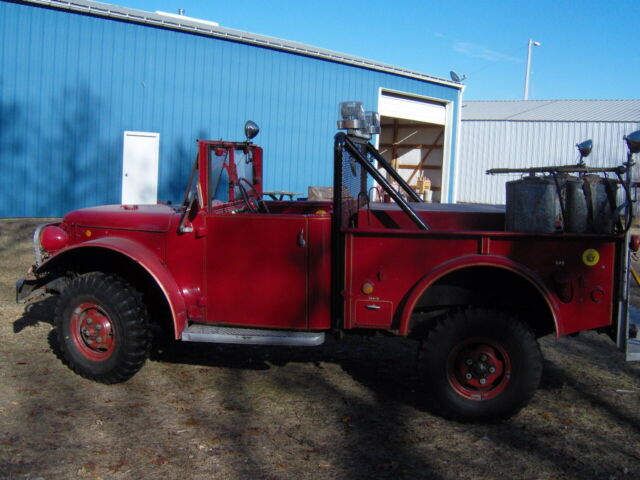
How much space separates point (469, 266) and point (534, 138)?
28.3 metres

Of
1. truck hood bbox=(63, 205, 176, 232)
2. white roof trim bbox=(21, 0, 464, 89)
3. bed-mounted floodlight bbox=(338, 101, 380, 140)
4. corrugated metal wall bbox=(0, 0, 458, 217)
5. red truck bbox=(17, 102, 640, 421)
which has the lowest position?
red truck bbox=(17, 102, 640, 421)

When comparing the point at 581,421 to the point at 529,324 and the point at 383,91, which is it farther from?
the point at 383,91

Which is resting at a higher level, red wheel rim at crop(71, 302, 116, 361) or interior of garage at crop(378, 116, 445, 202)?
interior of garage at crop(378, 116, 445, 202)

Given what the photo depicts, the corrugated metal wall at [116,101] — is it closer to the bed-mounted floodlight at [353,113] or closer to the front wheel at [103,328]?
the front wheel at [103,328]

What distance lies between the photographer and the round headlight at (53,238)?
5496 millimetres

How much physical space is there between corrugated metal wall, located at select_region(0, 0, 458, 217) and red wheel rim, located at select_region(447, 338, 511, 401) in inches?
530

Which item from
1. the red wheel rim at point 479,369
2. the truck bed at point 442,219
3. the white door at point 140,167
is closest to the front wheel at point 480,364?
the red wheel rim at point 479,369

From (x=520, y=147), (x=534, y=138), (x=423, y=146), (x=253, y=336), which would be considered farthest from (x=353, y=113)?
(x=520, y=147)

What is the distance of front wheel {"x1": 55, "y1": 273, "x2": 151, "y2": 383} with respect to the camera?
5.05 meters

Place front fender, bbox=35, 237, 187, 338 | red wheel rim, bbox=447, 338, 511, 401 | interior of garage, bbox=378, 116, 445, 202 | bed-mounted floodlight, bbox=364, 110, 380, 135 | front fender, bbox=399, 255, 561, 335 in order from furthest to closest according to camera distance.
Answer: interior of garage, bbox=378, 116, 445, 202 → bed-mounted floodlight, bbox=364, 110, 380, 135 → front fender, bbox=35, 237, 187, 338 → red wheel rim, bbox=447, 338, 511, 401 → front fender, bbox=399, 255, 561, 335

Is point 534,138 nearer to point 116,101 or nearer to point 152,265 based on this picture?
point 116,101

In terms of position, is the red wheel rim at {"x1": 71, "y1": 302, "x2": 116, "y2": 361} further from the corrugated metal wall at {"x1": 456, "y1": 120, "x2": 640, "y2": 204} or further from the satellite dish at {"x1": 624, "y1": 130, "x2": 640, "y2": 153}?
the corrugated metal wall at {"x1": 456, "y1": 120, "x2": 640, "y2": 204}

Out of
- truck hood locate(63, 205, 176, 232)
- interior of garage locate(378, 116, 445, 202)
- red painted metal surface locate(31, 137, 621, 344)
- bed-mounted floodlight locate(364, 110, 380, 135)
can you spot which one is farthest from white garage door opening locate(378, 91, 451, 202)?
red painted metal surface locate(31, 137, 621, 344)

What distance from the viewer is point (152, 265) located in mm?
4965
